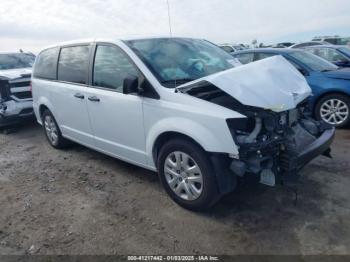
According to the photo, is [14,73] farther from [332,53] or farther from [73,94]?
[332,53]

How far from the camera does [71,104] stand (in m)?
4.90

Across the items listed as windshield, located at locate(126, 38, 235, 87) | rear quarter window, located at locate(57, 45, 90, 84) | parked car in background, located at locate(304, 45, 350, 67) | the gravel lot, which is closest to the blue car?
the gravel lot

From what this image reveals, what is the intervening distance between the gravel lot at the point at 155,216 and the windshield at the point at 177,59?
54.9 inches

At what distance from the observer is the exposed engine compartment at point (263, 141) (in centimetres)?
302

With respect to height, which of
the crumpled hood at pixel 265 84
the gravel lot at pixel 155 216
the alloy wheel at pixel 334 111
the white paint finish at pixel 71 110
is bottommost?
the gravel lot at pixel 155 216

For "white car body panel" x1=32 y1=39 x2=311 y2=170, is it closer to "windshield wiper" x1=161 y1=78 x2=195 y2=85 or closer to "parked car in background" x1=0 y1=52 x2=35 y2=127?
"windshield wiper" x1=161 y1=78 x2=195 y2=85

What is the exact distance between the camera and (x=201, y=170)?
323 cm

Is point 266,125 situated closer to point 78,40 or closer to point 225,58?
point 225,58

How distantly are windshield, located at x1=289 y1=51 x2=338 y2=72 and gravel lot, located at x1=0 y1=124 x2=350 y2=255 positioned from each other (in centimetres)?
232

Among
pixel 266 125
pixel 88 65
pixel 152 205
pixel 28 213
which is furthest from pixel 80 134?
pixel 266 125

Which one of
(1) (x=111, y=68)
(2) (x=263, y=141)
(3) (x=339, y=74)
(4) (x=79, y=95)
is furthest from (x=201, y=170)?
(3) (x=339, y=74)

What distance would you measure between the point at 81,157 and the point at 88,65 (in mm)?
1697

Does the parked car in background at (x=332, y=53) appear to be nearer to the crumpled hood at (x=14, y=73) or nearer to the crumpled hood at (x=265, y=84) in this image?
the crumpled hood at (x=265, y=84)

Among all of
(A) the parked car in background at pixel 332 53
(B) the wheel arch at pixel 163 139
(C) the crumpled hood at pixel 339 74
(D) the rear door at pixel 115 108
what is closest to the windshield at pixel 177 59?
(D) the rear door at pixel 115 108
